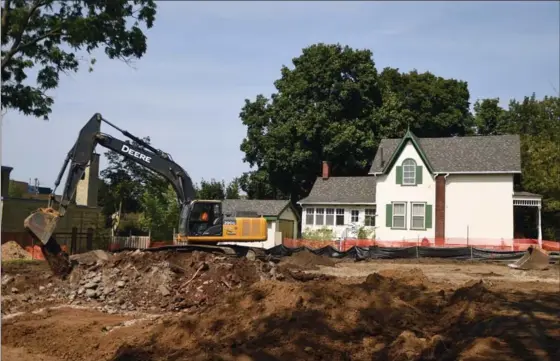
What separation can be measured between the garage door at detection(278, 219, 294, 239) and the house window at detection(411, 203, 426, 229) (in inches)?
398

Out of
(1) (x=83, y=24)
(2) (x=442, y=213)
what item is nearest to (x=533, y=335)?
(1) (x=83, y=24)

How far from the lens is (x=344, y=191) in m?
38.5

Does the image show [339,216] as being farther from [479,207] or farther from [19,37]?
[19,37]

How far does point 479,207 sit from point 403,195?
4.45 m

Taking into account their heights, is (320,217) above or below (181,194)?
below

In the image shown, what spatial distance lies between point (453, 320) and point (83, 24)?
18.1 m

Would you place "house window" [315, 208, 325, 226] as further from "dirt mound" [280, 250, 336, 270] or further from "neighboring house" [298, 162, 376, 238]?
"dirt mound" [280, 250, 336, 270]

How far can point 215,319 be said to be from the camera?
10.0m

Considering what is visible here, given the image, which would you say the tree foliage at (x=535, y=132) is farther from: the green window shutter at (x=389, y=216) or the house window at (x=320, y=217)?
the house window at (x=320, y=217)

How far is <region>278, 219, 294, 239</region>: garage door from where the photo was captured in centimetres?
4044

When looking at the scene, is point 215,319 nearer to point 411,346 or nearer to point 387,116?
point 411,346

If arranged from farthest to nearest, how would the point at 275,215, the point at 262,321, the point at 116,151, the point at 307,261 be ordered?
the point at 275,215 < the point at 307,261 < the point at 116,151 < the point at 262,321

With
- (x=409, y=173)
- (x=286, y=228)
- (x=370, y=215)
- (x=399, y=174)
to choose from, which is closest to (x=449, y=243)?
(x=409, y=173)

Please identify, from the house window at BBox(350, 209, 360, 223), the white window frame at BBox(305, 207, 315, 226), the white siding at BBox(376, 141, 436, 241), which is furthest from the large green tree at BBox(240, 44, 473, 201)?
the white siding at BBox(376, 141, 436, 241)
